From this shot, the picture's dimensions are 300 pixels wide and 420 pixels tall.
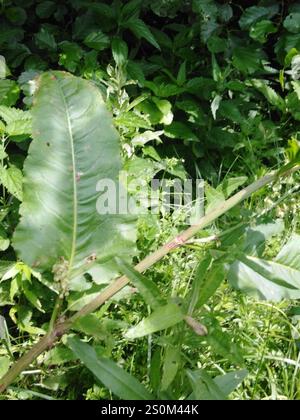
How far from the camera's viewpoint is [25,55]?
2.64 meters

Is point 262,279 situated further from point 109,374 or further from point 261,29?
point 261,29

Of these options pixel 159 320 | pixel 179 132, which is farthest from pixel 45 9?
pixel 159 320

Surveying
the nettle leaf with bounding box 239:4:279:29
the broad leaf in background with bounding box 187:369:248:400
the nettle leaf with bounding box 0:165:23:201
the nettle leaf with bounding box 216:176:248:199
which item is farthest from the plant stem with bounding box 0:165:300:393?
the nettle leaf with bounding box 239:4:279:29

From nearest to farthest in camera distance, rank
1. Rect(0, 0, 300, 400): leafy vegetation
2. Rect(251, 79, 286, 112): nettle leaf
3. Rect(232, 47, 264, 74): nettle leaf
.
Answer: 1. Rect(0, 0, 300, 400): leafy vegetation
2. Rect(232, 47, 264, 74): nettle leaf
3. Rect(251, 79, 286, 112): nettle leaf

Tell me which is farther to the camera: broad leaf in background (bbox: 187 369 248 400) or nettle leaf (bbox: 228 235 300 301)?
nettle leaf (bbox: 228 235 300 301)

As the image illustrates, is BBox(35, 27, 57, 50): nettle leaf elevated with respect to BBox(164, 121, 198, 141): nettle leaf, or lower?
elevated

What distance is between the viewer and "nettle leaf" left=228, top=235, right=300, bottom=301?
160 centimetres

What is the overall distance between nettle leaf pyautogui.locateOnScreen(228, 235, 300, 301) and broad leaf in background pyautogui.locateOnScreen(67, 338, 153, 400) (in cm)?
40

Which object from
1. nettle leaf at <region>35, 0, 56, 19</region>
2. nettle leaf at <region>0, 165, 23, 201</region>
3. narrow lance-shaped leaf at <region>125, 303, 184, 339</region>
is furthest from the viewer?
nettle leaf at <region>35, 0, 56, 19</region>

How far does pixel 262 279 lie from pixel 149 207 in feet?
2.78

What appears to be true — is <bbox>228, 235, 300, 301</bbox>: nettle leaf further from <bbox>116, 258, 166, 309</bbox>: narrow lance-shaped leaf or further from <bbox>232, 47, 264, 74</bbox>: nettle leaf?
<bbox>232, 47, 264, 74</bbox>: nettle leaf

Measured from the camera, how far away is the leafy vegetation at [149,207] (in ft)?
4.87

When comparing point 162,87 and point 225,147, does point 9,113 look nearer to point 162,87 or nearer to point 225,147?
point 162,87
